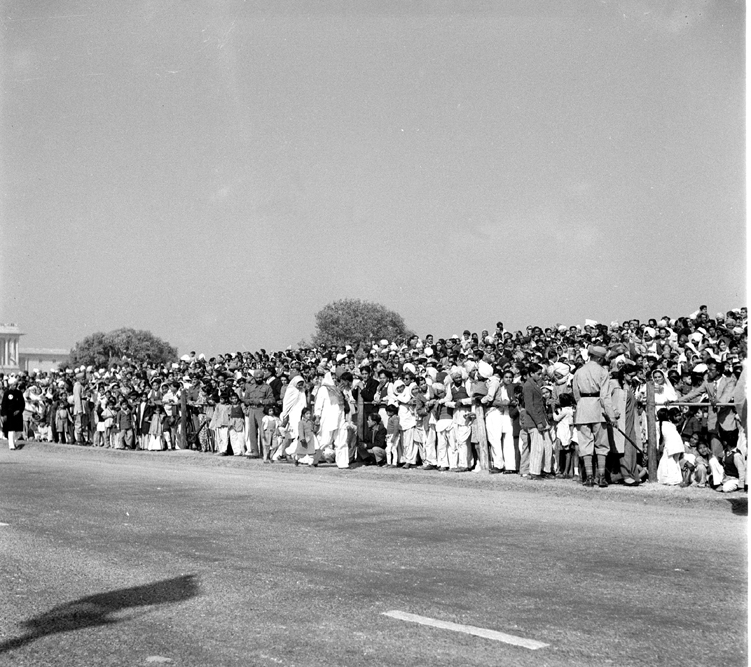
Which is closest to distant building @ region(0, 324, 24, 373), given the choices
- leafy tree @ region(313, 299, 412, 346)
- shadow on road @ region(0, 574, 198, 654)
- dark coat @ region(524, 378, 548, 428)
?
leafy tree @ region(313, 299, 412, 346)

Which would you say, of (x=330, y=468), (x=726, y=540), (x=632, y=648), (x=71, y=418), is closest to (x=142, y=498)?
(x=330, y=468)

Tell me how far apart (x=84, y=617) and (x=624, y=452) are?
9510 millimetres

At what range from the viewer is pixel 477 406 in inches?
628

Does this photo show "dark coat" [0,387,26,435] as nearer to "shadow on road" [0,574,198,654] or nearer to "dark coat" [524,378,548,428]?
"dark coat" [524,378,548,428]

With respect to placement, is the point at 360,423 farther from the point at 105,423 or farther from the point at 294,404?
the point at 105,423

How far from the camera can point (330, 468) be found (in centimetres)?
1797

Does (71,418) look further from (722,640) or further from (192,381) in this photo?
(722,640)

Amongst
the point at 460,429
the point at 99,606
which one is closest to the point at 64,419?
the point at 460,429

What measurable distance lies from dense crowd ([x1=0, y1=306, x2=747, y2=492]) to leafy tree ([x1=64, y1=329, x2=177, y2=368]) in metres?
77.6

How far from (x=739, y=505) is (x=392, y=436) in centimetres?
757

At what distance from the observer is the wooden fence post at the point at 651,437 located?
13.5 meters

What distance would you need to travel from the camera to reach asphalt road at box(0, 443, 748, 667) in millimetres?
5117

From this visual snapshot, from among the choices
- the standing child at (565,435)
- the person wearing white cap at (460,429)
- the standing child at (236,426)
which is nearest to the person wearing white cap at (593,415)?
the standing child at (565,435)

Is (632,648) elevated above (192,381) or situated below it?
below
